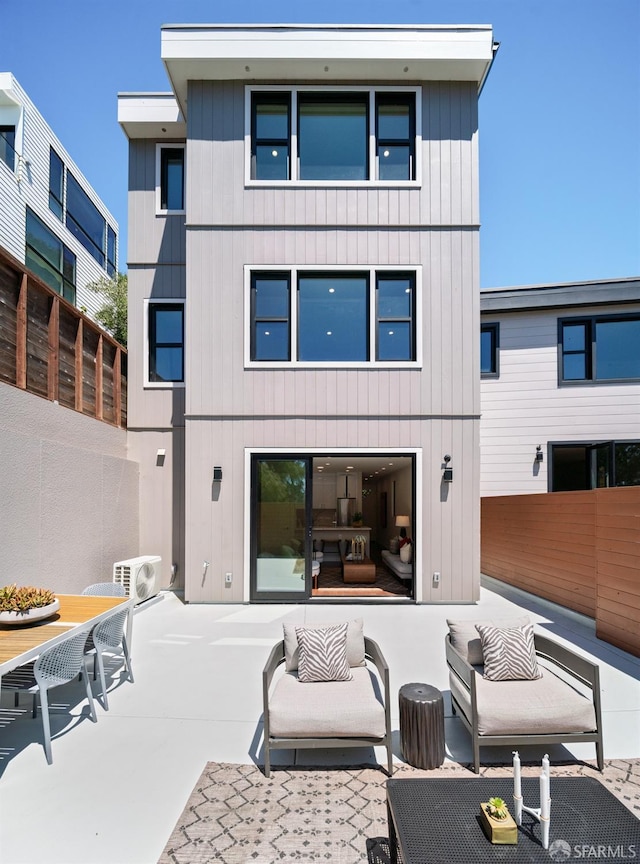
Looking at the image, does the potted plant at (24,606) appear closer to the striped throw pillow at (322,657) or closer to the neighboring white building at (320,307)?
the striped throw pillow at (322,657)

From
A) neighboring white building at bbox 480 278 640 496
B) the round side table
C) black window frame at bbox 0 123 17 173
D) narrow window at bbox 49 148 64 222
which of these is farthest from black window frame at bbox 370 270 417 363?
narrow window at bbox 49 148 64 222

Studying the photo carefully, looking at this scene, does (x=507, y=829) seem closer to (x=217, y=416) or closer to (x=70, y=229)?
→ (x=217, y=416)

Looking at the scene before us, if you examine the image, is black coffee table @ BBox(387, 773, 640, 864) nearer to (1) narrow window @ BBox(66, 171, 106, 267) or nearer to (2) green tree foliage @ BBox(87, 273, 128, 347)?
(2) green tree foliage @ BBox(87, 273, 128, 347)

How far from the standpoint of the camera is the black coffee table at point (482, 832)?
188 cm

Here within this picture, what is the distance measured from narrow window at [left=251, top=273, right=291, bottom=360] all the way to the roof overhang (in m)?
3.21

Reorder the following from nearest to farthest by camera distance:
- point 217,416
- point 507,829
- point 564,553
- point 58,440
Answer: point 507,829
point 58,440
point 564,553
point 217,416

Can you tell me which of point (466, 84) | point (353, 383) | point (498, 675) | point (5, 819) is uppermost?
point (466, 84)

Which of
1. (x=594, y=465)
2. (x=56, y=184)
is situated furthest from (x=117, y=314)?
(x=594, y=465)

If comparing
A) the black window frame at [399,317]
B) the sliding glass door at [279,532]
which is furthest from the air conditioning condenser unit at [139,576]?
the black window frame at [399,317]

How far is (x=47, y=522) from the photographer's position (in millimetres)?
5562

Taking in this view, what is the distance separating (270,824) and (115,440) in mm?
6403

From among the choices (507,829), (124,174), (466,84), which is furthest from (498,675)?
(124,174)

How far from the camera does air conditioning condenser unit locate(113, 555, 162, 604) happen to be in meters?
6.80

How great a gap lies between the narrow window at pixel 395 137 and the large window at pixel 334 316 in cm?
167
